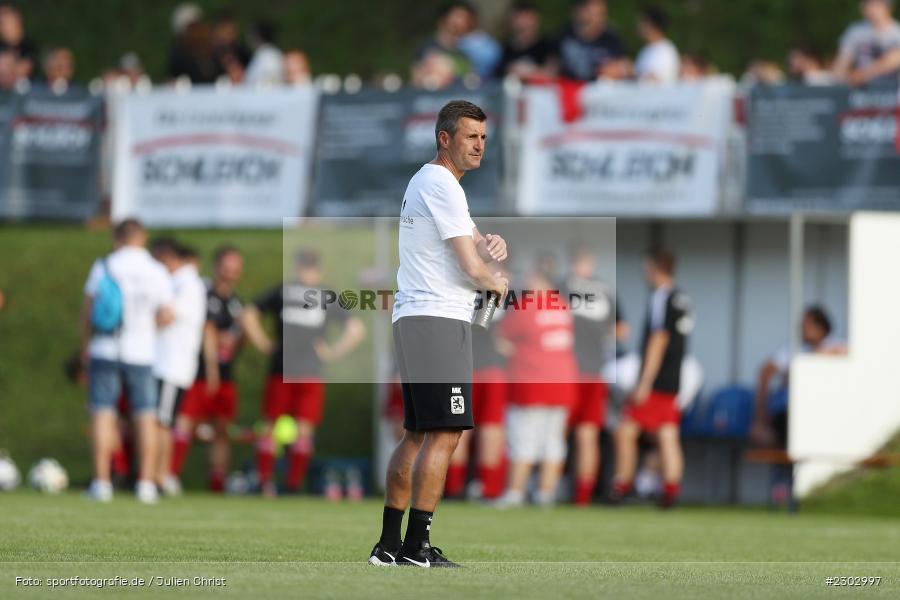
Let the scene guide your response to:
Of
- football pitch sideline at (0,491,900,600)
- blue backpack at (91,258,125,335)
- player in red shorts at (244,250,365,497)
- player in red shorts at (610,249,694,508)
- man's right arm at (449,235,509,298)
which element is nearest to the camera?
football pitch sideline at (0,491,900,600)

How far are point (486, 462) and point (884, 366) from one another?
3823 millimetres

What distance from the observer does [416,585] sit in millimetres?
7324

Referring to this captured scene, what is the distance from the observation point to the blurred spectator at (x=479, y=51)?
19.6m

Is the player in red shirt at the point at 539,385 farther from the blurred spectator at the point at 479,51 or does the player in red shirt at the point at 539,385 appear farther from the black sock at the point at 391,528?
the black sock at the point at 391,528

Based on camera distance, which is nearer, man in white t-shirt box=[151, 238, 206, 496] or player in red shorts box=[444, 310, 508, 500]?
man in white t-shirt box=[151, 238, 206, 496]

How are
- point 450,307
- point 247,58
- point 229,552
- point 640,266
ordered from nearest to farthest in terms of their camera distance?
1. point 450,307
2. point 229,552
3. point 640,266
4. point 247,58

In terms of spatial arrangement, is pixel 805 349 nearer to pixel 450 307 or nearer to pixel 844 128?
pixel 844 128

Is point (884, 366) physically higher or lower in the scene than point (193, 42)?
lower

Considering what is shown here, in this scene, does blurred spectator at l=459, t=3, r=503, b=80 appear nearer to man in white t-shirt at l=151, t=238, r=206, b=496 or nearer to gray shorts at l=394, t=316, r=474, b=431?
man in white t-shirt at l=151, t=238, r=206, b=496

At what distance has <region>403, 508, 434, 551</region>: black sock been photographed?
837 cm

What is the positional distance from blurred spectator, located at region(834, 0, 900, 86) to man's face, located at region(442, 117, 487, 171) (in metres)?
9.42

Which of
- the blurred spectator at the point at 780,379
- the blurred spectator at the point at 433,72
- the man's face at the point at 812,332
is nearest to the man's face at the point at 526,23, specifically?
the blurred spectator at the point at 433,72

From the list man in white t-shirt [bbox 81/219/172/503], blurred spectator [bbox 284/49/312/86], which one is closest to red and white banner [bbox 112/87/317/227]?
blurred spectator [bbox 284/49/312/86]

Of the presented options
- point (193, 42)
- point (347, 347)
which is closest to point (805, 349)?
point (347, 347)
